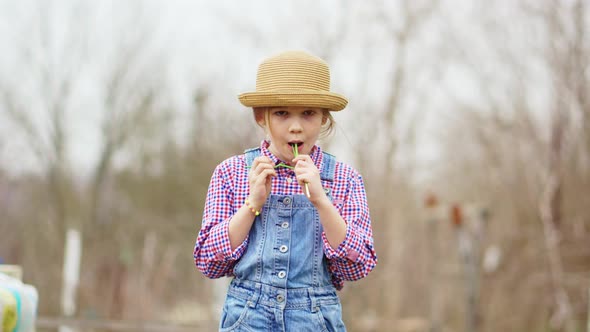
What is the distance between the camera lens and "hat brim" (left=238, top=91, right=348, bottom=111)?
8.26ft

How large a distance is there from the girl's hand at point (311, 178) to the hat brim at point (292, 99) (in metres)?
0.18

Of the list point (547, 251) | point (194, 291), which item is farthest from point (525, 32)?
point (194, 291)

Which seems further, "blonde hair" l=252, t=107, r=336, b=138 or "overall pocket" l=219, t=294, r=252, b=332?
"blonde hair" l=252, t=107, r=336, b=138

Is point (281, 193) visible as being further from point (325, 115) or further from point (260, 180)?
point (325, 115)

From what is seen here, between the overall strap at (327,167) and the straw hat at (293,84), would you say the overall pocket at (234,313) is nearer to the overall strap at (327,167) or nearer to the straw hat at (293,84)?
the overall strap at (327,167)

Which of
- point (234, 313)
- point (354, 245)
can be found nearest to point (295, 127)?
point (354, 245)

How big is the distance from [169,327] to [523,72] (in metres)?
7.44

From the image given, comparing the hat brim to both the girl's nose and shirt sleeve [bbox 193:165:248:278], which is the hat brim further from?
shirt sleeve [bbox 193:165:248:278]

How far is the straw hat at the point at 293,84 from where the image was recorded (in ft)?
8.29

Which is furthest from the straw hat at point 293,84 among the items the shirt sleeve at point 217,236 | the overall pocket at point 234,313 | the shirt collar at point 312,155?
the overall pocket at point 234,313

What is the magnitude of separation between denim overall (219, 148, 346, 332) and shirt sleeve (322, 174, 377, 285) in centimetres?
6

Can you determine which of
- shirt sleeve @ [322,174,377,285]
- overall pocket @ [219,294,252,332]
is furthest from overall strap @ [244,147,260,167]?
overall pocket @ [219,294,252,332]

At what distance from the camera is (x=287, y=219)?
2561 millimetres

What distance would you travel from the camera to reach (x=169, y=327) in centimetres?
888
